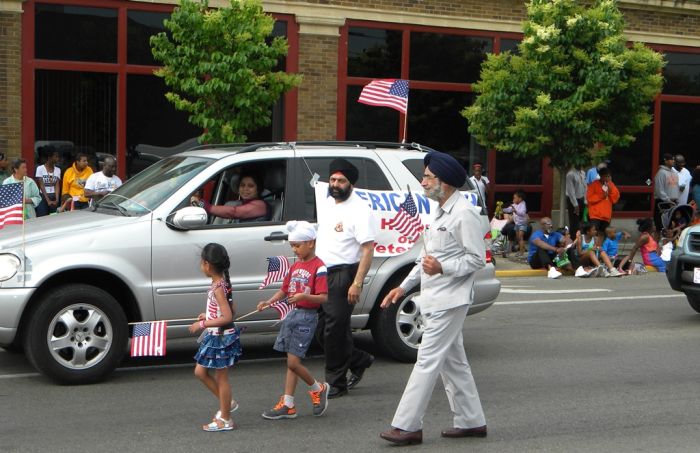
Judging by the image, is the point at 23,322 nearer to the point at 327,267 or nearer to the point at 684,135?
the point at 327,267

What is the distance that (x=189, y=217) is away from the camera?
832cm

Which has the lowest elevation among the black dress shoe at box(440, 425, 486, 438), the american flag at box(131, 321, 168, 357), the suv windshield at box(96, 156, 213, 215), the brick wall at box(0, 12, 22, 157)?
the black dress shoe at box(440, 425, 486, 438)

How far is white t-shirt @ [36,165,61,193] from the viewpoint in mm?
17078

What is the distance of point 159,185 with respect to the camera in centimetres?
894

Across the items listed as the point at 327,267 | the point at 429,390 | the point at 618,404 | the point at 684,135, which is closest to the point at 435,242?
the point at 429,390

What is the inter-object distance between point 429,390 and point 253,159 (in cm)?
327

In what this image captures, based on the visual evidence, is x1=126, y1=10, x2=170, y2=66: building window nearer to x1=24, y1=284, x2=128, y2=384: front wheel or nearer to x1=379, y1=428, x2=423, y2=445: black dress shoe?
x1=24, y1=284, x2=128, y2=384: front wheel

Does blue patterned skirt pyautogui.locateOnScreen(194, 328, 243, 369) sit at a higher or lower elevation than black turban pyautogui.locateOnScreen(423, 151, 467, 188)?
lower

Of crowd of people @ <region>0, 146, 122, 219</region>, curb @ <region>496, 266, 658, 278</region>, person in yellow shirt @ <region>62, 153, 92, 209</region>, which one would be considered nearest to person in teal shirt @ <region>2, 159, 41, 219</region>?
crowd of people @ <region>0, 146, 122, 219</region>

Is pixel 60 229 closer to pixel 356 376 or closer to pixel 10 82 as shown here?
pixel 356 376

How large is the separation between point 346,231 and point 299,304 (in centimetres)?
80

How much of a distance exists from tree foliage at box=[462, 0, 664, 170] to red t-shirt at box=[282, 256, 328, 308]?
454 inches

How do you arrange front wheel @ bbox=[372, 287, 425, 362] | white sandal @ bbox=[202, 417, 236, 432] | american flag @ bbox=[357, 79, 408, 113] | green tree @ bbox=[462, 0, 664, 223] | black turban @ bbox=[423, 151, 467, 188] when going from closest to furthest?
black turban @ bbox=[423, 151, 467, 188], white sandal @ bbox=[202, 417, 236, 432], front wheel @ bbox=[372, 287, 425, 362], american flag @ bbox=[357, 79, 408, 113], green tree @ bbox=[462, 0, 664, 223]

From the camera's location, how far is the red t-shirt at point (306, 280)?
7.31 meters
